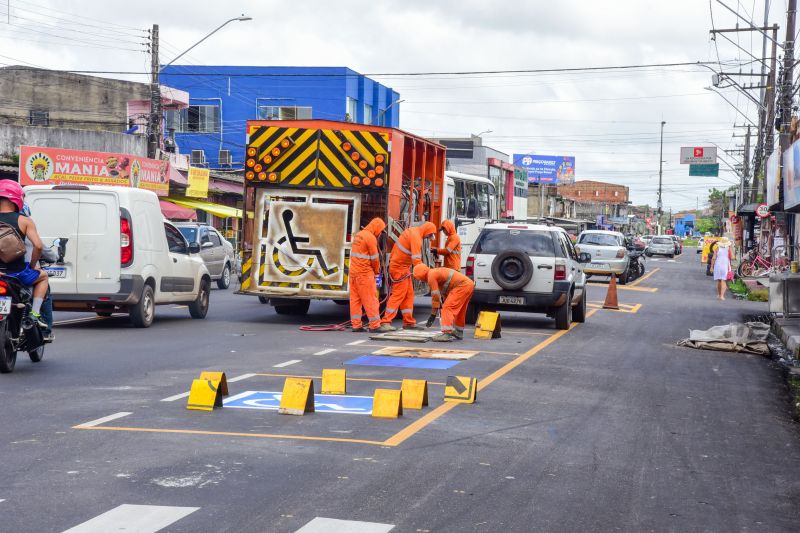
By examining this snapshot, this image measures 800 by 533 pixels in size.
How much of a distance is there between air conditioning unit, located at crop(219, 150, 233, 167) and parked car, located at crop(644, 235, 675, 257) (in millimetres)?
31091

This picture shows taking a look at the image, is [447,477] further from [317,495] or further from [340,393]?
[340,393]

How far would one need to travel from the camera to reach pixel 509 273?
1892cm

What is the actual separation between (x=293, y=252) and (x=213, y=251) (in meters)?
11.7

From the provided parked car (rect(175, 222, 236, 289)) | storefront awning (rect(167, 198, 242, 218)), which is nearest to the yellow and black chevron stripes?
parked car (rect(175, 222, 236, 289))

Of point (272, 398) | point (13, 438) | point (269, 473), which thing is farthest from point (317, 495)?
point (272, 398)

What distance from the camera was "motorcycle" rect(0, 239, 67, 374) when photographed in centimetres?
1110

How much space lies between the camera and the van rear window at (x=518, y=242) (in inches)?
765

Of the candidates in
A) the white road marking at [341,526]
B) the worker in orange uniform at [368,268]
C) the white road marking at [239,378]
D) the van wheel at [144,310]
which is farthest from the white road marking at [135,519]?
the van wheel at [144,310]

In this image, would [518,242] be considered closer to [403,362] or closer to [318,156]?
[318,156]

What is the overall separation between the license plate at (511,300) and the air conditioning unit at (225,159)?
4644 centimetres

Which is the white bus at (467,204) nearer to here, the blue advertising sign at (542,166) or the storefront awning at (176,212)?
the storefront awning at (176,212)

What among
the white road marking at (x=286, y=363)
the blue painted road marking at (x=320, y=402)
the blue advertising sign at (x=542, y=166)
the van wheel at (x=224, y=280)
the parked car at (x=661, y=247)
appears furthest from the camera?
the blue advertising sign at (x=542, y=166)

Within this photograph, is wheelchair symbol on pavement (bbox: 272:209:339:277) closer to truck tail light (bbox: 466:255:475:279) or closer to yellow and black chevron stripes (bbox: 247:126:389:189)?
yellow and black chevron stripes (bbox: 247:126:389:189)

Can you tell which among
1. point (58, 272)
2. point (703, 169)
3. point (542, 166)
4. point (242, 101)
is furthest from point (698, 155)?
point (58, 272)
